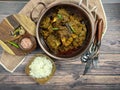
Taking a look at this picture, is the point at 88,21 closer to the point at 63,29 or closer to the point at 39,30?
the point at 63,29

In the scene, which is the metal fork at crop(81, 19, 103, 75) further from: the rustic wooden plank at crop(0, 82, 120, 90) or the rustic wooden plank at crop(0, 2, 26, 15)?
the rustic wooden plank at crop(0, 2, 26, 15)

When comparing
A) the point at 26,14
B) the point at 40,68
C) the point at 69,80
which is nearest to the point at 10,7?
the point at 26,14

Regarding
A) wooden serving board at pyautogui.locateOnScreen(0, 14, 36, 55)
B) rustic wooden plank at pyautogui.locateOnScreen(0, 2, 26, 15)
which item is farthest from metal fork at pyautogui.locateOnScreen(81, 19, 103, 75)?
rustic wooden plank at pyautogui.locateOnScreen(0, 2, 26, 15)

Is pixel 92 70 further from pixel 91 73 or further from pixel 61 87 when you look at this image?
pixel 61 87

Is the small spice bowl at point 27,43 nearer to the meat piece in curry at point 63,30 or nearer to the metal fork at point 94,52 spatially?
the meat piece in curry at point 63,30

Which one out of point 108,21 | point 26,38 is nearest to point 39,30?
point 26,38
